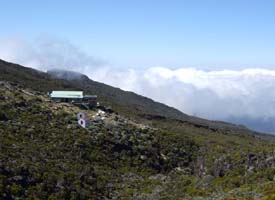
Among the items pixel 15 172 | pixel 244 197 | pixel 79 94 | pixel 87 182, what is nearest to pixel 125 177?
pixel 87 182

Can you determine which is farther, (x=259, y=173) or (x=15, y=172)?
(x=259, y=173)

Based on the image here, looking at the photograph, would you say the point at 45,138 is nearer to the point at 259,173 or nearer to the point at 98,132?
the point at 98,132

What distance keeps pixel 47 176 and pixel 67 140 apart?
901 inches

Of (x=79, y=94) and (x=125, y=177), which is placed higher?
(x=79, y=94)

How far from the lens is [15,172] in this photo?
5800 cm

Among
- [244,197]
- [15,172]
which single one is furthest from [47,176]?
[244,197]

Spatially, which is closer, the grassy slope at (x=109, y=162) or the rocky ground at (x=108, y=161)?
the rocky ground at (x=108, y=161)

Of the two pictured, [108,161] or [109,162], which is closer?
[109,162]

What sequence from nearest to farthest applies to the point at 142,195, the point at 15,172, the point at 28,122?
the point at 15,172, the point at 142,195, the point at 28,122

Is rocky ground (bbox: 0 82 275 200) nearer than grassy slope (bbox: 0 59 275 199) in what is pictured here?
Yes

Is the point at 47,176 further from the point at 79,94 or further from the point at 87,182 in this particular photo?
the point at 79,94

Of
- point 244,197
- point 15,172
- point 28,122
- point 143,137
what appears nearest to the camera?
point 244,197

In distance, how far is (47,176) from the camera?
60812mm

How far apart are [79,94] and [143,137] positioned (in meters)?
27.3
